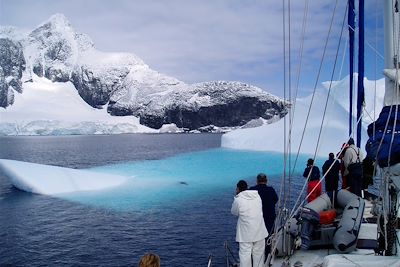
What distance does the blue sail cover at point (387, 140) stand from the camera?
20.3 ft

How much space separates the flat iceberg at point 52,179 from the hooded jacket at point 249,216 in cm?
2414

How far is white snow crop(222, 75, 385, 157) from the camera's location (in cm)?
4816

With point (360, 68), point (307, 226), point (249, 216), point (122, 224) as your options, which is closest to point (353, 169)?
point (307, 226)

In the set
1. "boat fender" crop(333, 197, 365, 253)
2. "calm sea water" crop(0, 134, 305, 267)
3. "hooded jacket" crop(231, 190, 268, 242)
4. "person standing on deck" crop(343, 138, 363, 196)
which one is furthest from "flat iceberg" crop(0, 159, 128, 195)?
"boat fender" crop(333, 197, 365, 253)

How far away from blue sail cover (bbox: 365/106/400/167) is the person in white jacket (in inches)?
87.1

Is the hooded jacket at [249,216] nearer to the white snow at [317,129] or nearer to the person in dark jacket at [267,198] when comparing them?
the person in dark jacket at [267,198]

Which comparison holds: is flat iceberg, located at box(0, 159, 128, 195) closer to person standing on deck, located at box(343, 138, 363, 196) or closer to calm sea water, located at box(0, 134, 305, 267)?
calm sea water, located at box(0, 134, 305, 267)

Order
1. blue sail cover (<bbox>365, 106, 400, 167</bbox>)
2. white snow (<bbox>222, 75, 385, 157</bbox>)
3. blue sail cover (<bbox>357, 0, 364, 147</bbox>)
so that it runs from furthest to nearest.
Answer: white snow (<bbox>222, 75, 385, 157</bbox>), blue sail cover (<bbox>357, 0, 364, 147</bbox>), blue sail cover (<bbox>365, 106, 400, 167</bbox>)

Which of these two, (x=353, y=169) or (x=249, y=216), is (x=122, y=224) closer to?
(x=353, y=169)

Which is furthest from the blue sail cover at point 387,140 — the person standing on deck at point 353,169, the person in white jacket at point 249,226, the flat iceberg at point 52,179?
the flat iceberg at point 52,179

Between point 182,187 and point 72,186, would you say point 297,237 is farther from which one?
point 72,186

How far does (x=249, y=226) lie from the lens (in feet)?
22.5

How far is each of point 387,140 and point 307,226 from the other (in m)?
2.33

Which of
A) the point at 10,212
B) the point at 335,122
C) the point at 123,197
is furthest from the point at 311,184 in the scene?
the point at 335,122
